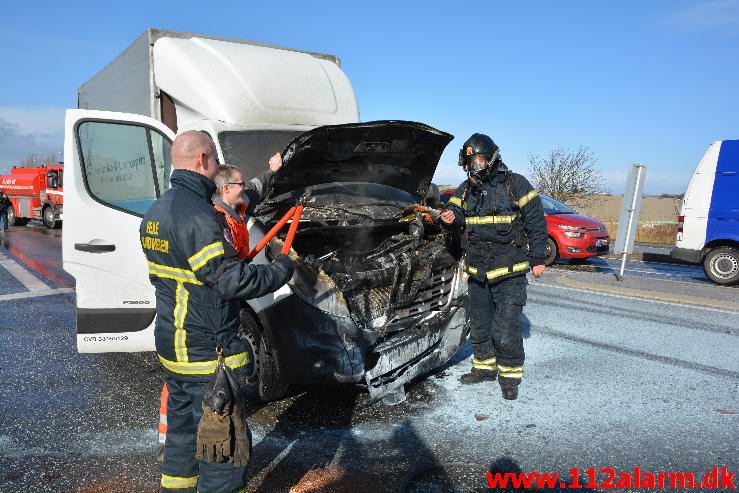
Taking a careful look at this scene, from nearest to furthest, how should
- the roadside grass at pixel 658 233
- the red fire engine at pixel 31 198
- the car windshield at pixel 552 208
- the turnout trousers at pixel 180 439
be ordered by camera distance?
the turnout trousers at pixel 180 439 < the car windshield at pixel 552 208 < the red fire engine at pixel 31 198 < the roadside grass at pixel 658 233

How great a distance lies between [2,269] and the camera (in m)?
10.8

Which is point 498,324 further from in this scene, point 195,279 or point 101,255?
point 101,255

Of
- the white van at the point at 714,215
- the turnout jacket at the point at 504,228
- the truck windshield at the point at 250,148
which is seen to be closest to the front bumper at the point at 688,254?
the white van at the point at 714,215

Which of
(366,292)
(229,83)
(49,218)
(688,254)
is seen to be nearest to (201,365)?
(366,292)

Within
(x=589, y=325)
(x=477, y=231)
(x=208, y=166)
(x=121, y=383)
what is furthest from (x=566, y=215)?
(x=208, y=166)

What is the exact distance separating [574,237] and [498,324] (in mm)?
8466

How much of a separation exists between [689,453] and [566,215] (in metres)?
9.80

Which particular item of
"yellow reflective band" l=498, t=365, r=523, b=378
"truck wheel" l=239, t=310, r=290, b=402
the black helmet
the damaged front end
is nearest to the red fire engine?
the damaged front end

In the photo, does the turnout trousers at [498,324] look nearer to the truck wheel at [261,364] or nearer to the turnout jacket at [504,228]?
the turnout jacket at [504,228]

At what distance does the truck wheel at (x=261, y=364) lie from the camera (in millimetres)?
3850

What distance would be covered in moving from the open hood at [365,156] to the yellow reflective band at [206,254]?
1829 mm

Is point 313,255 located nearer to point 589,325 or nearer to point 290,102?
point 290,102

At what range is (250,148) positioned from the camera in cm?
472

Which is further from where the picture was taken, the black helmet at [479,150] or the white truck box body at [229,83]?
the white truck box body at [229,83]
